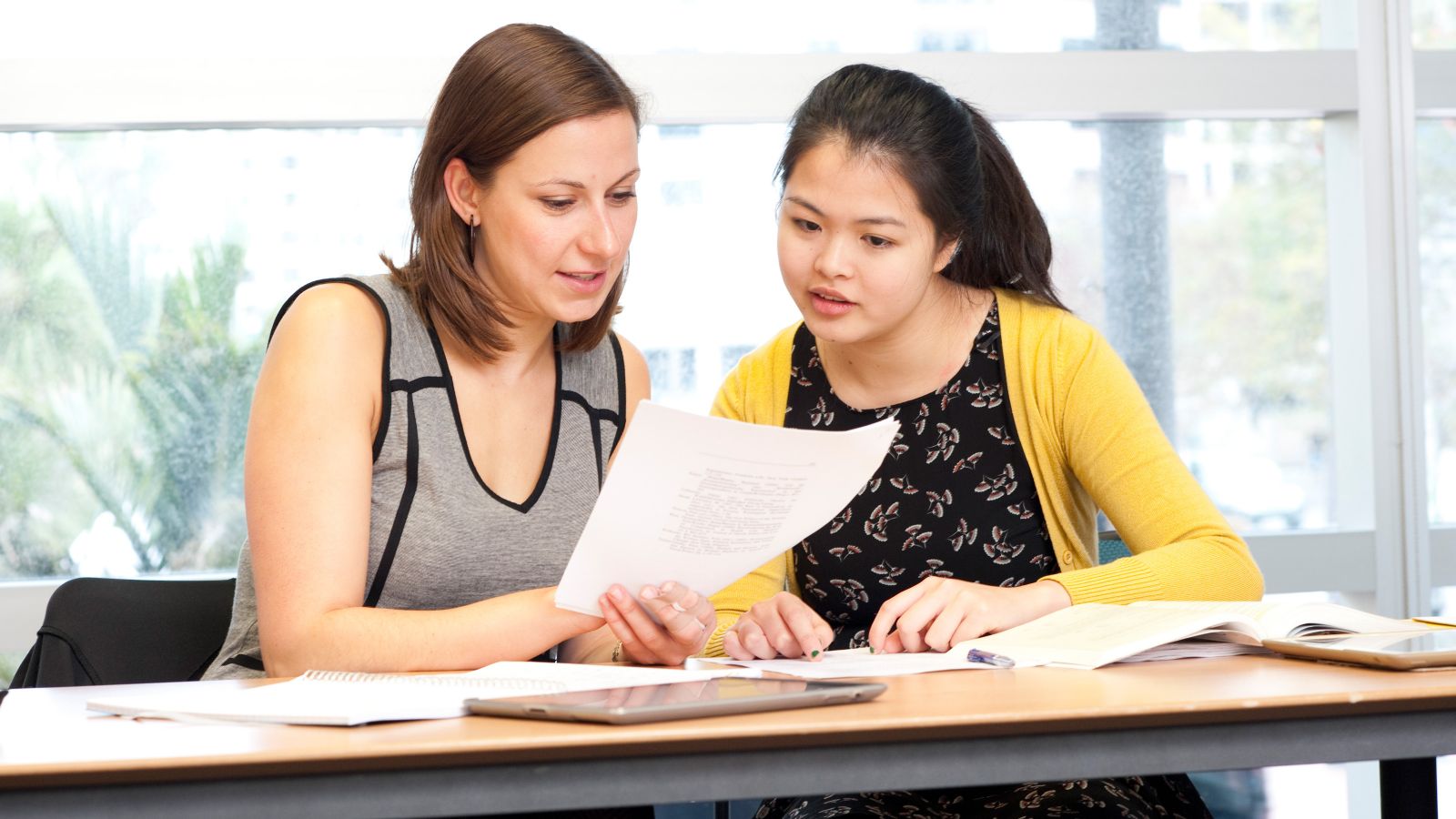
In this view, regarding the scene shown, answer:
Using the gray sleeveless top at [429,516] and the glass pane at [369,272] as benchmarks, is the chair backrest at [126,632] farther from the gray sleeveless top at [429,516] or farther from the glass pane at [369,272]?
the glass pane at [369,272]

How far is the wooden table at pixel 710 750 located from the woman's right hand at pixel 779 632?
1.18 ft

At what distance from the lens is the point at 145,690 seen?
110 cm

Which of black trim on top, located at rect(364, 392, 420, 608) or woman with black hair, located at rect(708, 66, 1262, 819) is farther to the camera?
woman with black hair, located at rect(708, 66, 1262, 819)

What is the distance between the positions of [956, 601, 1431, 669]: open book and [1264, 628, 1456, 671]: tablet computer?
0.04 metres

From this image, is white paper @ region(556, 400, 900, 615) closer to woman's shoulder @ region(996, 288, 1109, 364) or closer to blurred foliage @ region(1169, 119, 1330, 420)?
woman's shoulder @ region(996, 288, 1109, 364)

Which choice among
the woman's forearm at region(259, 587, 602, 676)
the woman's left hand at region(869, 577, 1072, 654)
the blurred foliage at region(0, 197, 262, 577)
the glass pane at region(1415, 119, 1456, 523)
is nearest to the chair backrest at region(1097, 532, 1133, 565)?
the woman's left hand at region(869, 577, 1072, 654)

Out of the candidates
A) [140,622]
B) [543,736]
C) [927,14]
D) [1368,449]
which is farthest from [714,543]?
[1368,449]

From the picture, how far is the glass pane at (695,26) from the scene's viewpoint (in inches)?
101

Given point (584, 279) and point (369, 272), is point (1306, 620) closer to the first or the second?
point (584, 279)

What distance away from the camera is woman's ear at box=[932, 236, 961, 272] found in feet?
5.86

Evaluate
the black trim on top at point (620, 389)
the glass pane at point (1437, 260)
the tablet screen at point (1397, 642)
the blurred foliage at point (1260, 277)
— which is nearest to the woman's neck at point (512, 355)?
the black trim on top at point (620, 389)

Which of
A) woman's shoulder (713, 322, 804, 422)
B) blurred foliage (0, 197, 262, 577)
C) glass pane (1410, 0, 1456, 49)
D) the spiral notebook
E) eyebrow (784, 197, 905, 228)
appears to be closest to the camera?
the spiral notebook

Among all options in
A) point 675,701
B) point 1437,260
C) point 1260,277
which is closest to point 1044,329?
point 675,701

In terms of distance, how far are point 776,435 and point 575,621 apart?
332 millimetres
